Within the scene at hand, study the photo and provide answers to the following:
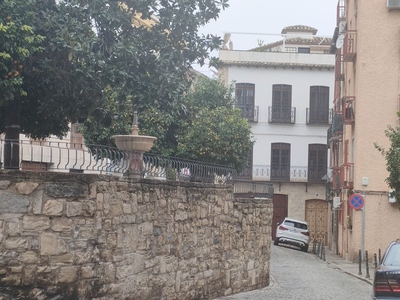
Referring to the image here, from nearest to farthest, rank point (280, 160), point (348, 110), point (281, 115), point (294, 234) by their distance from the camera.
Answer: point (348, 110) → point (294, 234) → point (280, 160) → point (281, 115)

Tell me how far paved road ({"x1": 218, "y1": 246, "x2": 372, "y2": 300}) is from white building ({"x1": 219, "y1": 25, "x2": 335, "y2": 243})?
20.2 metres

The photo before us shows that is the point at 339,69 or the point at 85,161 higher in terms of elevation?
the point at 339,69

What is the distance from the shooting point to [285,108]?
172 feet

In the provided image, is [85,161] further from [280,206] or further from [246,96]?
[246,96]

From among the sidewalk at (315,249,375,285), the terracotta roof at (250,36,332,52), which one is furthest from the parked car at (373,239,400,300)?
the terracotta roof at (250,36,332,52)

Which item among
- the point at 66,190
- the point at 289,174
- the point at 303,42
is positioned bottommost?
the point at 66,190

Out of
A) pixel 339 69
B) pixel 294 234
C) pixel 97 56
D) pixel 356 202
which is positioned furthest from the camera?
pixel 339 69

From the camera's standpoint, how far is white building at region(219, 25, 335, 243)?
2024 inches

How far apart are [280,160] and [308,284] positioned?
102 ft

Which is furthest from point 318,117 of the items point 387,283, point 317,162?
point 387,283

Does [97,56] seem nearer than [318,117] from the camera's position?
Yes

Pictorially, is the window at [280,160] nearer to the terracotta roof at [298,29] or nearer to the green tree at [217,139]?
the terracotta roof at [298,29]

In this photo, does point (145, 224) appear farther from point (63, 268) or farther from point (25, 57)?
point (25, 57)

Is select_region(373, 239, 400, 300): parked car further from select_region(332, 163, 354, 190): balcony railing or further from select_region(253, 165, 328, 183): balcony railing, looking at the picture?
select_region(253, 165, 328, 183): balcony railing
